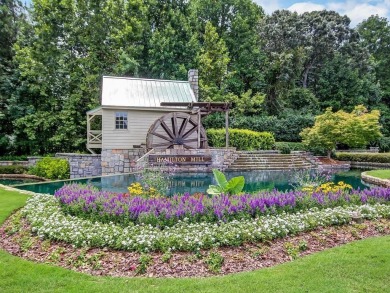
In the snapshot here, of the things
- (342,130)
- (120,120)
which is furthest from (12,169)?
(342,130)

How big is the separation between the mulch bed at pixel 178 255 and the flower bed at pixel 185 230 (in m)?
0.09

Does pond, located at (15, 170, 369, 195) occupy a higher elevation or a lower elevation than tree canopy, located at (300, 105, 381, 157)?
lower

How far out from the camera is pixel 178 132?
16.5m

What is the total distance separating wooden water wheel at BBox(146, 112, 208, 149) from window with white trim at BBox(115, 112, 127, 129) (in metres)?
1.46

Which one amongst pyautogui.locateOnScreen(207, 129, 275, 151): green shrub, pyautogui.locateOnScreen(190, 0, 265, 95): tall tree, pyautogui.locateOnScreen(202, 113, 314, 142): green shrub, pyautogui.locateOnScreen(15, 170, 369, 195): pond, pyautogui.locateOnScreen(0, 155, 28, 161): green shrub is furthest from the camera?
pyautogui.locateOnScreen(190, 0, 265, 95): tall tree

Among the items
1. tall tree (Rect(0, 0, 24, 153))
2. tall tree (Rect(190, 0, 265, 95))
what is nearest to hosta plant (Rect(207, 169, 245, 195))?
tall tree (Rect(0, 0, 24, 153))

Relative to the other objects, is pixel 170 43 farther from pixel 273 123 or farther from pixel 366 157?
pixel 366 157

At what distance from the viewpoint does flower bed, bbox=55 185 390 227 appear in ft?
15.2

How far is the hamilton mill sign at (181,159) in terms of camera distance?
1426 cm

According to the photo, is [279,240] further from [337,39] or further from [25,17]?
[337,39]

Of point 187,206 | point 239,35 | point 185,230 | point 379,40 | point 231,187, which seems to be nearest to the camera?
point 185,230

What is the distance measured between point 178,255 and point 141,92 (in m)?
13.9

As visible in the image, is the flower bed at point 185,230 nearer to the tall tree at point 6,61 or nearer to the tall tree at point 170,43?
the tall tree at point 6,61

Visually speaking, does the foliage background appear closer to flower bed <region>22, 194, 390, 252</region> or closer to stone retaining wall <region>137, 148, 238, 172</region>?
stone retaining wall <region>137, 148, 238, 172</region>
